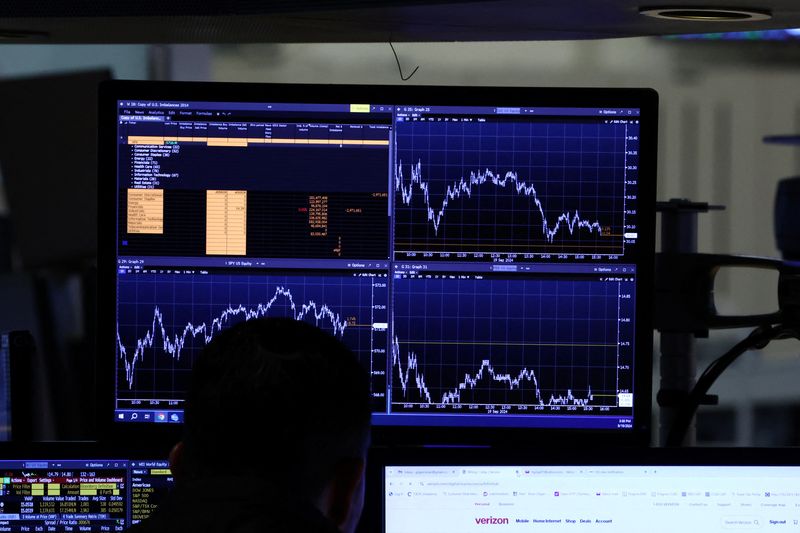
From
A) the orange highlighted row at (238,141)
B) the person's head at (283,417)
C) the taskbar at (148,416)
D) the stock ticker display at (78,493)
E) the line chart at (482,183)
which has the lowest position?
the stock ticker display at (78,493)

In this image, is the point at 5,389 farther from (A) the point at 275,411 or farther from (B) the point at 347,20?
(A) the point at 275,411

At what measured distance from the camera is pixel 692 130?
25.0 ft

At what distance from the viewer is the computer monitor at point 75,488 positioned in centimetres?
154

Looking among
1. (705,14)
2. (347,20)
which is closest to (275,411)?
(347,20)

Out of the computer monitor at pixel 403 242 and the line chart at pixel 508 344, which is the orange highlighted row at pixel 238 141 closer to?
the computer monitor at pixel 403 242

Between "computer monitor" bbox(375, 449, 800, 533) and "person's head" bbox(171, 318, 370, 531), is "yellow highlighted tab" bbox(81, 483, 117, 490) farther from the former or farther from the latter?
"person's head" bbox(171, 318, 370, 531)

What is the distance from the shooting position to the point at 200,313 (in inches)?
64.6

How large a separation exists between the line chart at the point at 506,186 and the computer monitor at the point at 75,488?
464mm

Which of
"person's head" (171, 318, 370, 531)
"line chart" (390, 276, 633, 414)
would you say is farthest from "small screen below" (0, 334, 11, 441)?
"person's head" (171, 318, 370, 531)

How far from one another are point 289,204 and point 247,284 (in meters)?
0.12

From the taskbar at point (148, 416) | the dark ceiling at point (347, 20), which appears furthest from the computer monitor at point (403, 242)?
the dark ceiling at point (347, 20)

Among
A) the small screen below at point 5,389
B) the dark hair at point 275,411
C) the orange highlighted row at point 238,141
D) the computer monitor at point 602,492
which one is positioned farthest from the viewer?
the small screen below at point 5,389

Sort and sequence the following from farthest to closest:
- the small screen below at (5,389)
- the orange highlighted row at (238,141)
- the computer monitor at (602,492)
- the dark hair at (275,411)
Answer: the small screen below at (5,389) → the orange highlighted row at (238,141) → the computer monitor at (602,492) → the dark hair at (275,411)

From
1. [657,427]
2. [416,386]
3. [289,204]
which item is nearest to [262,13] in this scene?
[289,204]
